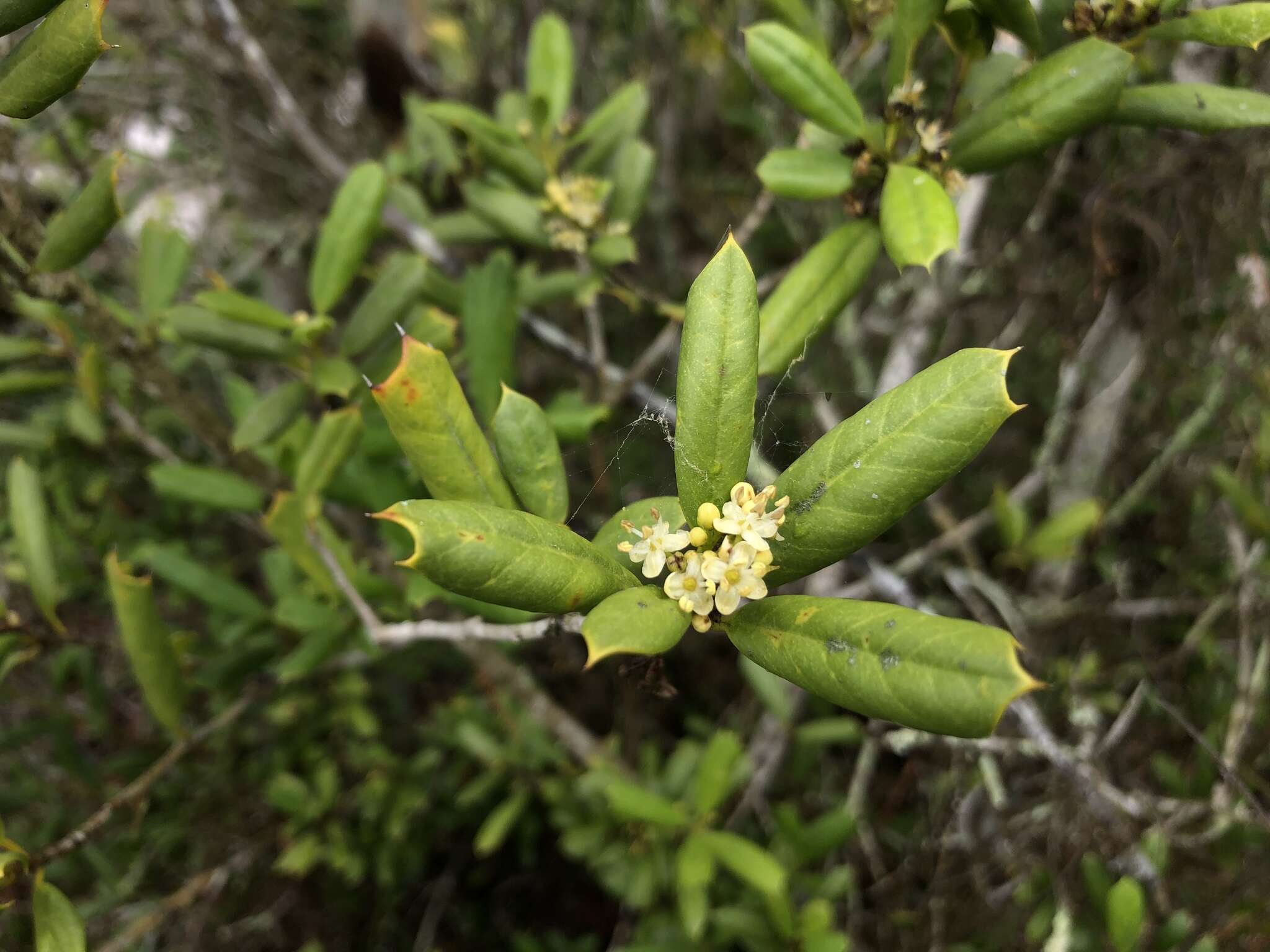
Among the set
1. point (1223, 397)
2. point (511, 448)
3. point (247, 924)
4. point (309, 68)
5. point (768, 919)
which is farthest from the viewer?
point (309, 68)

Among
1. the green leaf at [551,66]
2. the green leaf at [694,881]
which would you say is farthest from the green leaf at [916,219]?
the green leaf at [694,881]

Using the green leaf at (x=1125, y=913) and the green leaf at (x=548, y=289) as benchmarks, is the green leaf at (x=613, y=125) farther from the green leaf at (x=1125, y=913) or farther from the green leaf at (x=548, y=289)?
the green leaf at (x=1125, y=913)

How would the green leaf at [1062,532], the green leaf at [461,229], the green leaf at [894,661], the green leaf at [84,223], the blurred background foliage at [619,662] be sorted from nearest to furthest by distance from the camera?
the green leaf at [894,661] < the green leaf at [84,223] < the blurred background foliage at [619,662] < the green leaf at [461,229] < the green leaf at [1062,532]

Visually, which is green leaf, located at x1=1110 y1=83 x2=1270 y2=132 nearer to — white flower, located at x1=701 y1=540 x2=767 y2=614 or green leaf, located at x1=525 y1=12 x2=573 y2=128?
white flower, located at x1=701 y1=540 x2=767 y2=614

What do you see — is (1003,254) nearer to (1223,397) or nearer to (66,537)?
(1223,397)

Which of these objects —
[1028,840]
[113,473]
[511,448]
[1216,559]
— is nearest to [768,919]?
[1028,840]

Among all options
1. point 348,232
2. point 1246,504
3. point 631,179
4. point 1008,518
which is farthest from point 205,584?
point 1246,504
